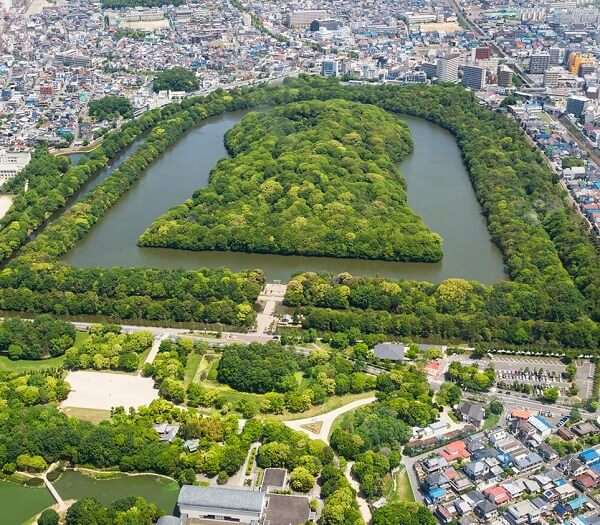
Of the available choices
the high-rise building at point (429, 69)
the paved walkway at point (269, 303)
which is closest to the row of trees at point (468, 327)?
the paved walkway at point (269, 303)

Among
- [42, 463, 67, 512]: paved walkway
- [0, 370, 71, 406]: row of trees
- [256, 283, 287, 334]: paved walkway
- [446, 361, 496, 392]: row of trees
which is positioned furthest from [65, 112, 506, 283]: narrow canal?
[42, 463, 67, 512]: paved walkway

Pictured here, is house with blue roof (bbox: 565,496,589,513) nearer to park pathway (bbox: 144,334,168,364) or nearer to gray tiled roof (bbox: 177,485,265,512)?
gray tiled roof (bbox: 177,485,265,512)

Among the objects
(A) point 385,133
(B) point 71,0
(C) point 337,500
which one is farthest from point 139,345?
(B) point 71,0

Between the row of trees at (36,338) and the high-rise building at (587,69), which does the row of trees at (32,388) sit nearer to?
the row of trees at (36,338)

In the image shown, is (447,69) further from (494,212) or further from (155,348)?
(155,348)

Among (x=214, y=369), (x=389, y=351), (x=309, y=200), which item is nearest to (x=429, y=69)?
(x=309, y=200)

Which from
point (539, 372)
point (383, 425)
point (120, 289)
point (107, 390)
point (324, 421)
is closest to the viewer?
point (383, 425)
